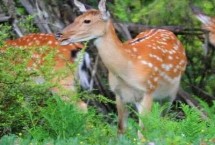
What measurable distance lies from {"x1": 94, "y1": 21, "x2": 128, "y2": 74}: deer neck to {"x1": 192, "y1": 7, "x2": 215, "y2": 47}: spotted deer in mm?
1772

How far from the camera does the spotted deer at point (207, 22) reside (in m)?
11.4

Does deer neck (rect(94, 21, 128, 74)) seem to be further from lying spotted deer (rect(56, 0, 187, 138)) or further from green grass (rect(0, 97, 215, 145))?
green grass (rect(0, 97, 215, 145))

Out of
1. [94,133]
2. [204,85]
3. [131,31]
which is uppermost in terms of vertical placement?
[94,133]

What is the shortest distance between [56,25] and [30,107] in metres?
4.65

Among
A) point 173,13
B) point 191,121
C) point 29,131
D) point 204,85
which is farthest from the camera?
point 204,85

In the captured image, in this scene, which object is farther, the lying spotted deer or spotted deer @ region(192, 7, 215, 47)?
spotted deer @ region(192, 7, 215, 47)

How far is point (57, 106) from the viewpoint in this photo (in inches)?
307

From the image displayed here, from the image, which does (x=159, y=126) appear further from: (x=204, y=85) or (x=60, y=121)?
(x=204, y=85)

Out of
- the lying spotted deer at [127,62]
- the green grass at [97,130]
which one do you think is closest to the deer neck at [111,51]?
the lying spotted deer at [127,62]

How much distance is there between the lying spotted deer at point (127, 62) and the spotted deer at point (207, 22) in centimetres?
107

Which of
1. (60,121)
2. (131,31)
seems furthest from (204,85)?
(60,121)

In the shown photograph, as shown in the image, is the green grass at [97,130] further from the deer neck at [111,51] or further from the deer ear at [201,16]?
the deer ear at [201,16]

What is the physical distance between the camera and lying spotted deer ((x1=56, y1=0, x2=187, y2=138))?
32.0 feet

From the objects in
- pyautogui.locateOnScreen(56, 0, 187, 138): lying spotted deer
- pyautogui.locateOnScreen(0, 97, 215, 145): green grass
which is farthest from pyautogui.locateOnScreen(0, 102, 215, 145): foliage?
pyautogui.locateOnScreen(56, 0, 187, 138): lying spotted deer
